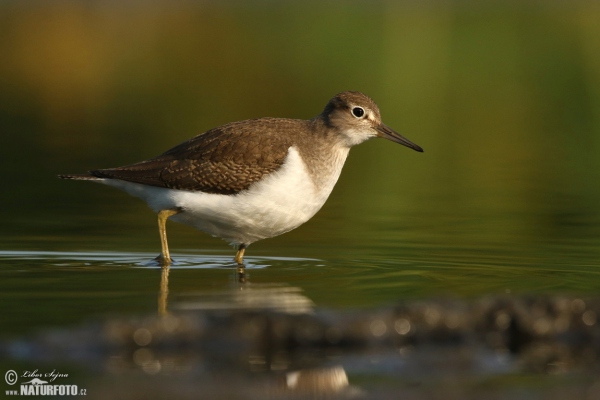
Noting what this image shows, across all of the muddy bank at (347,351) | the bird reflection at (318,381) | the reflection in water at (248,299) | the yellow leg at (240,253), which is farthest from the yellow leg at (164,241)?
the bird reflection at (318,381)

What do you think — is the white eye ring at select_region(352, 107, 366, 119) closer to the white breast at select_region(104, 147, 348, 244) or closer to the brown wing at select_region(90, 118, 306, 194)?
the brown wing at select_region(90, 118, 306, 194)

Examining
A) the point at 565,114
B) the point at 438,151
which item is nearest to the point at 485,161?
the point at 438,151

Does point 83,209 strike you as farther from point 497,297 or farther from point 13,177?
point 497,297

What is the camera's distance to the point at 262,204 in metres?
11.6

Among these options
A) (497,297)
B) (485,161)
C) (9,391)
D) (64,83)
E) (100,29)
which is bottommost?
(9,391)

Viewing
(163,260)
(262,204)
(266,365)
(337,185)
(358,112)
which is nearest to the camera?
(266,365)

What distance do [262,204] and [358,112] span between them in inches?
73.3

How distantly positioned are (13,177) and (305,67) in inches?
780

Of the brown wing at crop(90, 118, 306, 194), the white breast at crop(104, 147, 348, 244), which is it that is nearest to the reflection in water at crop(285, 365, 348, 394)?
the white breast at crop(104, 147, 348, 244)

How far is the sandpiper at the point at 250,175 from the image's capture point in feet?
38.4

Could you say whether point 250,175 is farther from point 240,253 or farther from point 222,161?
point 240,253

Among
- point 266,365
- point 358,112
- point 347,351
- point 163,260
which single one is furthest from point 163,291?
point 358,112

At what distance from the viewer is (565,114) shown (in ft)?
100

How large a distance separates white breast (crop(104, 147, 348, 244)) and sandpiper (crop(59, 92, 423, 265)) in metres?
0.01
